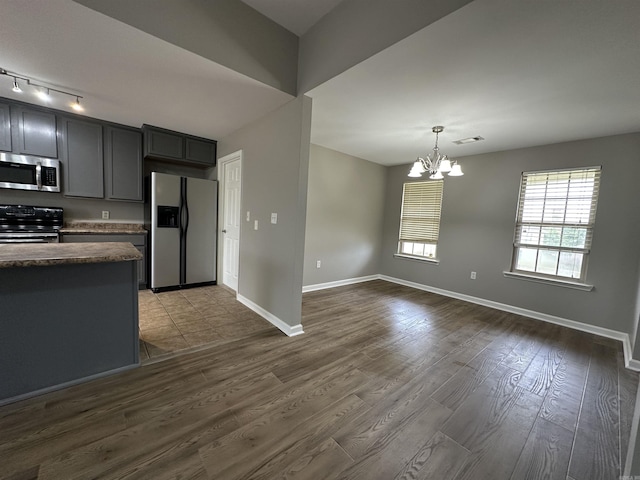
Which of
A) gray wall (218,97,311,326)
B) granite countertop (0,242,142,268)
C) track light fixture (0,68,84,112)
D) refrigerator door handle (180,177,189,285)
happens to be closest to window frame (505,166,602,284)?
gray wall (218,97,311,326)

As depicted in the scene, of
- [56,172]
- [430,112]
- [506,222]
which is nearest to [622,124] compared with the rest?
[506,222]

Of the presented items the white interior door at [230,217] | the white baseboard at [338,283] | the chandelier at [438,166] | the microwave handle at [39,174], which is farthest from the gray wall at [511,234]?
the microwave handle at [39,174]

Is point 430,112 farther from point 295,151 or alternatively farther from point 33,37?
point 33,37

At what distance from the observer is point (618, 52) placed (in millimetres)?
1628

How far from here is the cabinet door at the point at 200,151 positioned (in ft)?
12.9

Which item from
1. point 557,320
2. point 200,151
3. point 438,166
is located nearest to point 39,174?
point 200,151

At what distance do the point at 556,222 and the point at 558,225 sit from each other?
0.16 ft

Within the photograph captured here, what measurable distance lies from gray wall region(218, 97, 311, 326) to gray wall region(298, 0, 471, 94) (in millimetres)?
341

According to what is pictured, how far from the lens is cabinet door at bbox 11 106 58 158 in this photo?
2.96m

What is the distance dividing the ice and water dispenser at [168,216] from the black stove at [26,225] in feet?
3.66

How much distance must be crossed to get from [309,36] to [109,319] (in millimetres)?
2897

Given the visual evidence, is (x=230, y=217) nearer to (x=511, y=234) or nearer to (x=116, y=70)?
(x=116, y=70)

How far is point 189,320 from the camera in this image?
2.77 m

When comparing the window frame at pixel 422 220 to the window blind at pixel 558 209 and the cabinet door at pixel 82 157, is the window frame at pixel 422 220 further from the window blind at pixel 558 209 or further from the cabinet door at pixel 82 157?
the cabinet door at pixel 82 157
